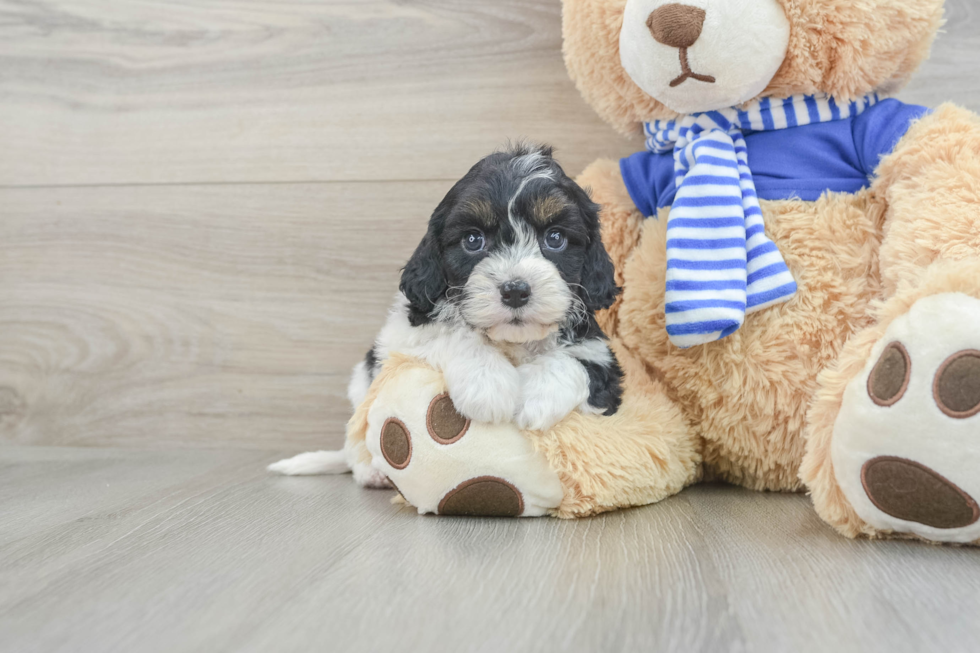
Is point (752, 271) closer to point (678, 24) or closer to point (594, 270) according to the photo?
point (594, 270)

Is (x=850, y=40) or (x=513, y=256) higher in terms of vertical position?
(x=850, y=40)

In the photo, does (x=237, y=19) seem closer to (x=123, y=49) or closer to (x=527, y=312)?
(x=123, y=49)

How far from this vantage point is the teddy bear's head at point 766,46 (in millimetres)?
1348

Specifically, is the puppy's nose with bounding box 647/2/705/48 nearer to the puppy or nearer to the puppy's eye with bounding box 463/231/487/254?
the puppy

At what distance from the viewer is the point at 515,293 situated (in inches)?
48.0

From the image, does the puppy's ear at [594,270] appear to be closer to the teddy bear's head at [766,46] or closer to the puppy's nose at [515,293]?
the puppy's nose at [515,293]

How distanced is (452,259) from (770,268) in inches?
23.4

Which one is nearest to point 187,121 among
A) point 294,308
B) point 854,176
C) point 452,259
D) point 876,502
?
point 294,308

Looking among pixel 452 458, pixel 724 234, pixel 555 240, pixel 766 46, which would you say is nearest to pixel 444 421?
pixel 452 458

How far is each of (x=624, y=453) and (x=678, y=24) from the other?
2.55 ft

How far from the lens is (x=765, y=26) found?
4.45 feet

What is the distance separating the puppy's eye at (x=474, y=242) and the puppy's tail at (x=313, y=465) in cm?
83

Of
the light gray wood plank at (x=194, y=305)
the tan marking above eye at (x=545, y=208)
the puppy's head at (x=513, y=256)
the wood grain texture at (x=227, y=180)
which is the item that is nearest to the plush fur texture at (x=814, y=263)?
the puppy's head at (x=513, y=256)

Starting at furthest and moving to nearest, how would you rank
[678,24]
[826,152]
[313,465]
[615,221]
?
[313,465] → [615,221] → [826,152] → [678,24]
